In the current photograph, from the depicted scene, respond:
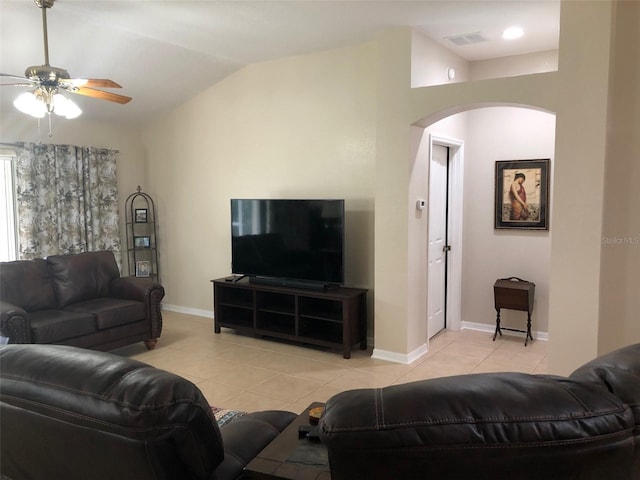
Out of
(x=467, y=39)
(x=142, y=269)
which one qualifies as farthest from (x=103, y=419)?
(x=142, y=269)

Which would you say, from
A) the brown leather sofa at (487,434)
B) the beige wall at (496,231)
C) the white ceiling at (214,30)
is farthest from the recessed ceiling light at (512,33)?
the brown leather sofa at (487,434)

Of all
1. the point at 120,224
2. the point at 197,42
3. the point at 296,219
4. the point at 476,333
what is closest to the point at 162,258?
the point at 120,224

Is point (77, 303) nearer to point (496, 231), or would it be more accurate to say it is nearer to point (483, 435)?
point (496, 231)

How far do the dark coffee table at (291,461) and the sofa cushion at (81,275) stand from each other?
12.2ft

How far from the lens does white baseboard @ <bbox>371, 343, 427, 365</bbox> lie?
4.51 m

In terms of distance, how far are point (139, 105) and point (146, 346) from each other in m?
2.93

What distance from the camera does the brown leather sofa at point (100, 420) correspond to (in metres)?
1.22

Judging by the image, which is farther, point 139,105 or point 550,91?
point 139,105

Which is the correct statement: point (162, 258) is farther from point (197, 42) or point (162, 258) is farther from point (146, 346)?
point (197, 42)

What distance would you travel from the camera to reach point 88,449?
1.29 m

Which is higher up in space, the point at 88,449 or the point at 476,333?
→ the point at 88,449

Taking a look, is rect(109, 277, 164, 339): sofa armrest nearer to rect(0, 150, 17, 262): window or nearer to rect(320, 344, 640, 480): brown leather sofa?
rect(0, 150, 17, 262): window

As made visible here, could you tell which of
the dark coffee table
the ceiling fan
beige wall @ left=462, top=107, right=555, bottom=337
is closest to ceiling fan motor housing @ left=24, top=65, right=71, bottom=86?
the ceiling fan

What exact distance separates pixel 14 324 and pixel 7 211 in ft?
6.57
